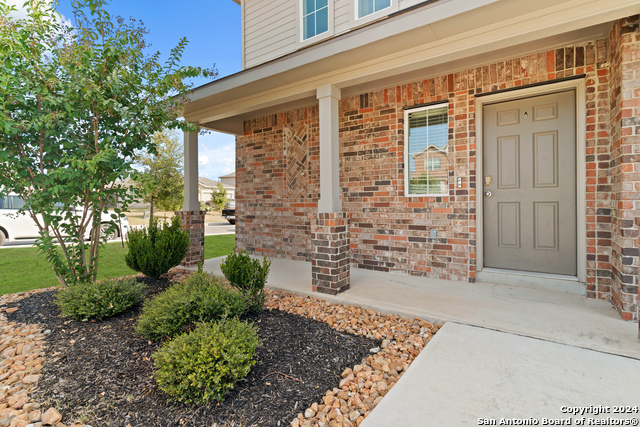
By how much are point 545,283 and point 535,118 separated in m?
1.85

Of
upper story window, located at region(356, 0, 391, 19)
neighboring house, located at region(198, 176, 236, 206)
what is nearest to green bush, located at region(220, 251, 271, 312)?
upper story window, located at region(356, 0, 391, 19)

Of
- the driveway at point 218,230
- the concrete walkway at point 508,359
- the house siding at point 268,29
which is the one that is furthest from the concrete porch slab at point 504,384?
the driveway at point 218,230

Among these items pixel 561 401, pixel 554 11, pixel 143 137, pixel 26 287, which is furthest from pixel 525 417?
pixel 26 287

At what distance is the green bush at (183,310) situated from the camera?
2385 millimetres

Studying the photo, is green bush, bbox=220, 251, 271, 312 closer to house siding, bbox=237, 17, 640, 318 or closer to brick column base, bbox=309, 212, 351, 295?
brick column base, bbox=309, 212, 351, 295

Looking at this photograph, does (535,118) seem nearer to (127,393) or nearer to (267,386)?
(267,386)

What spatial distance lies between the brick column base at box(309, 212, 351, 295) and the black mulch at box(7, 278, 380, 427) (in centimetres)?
71

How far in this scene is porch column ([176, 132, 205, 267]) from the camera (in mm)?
5047

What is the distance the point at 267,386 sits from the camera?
6.20 feet

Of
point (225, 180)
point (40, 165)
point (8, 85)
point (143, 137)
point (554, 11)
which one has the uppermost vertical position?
point (225, 180)

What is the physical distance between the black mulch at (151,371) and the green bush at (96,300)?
3.6 inches

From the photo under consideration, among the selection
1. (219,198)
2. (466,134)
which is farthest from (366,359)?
(219,198)

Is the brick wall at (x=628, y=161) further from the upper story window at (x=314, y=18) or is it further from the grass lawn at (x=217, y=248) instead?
the grass lawn at (x=217, y=248)

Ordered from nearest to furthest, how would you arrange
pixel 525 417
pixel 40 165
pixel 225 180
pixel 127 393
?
1. pixel 525 417
2. pixel 127 393
3. pixel 40 165
4. pixel 225 180
